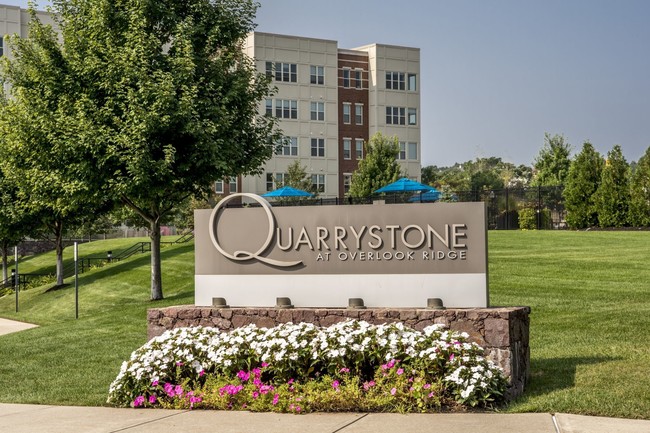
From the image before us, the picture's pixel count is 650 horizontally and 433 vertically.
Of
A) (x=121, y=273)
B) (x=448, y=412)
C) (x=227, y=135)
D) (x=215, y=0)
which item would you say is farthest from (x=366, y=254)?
(x=121, y=273)

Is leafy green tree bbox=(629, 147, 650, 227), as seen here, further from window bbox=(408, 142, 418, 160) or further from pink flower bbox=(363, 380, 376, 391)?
window bbox=(408, 142, 418, 160)

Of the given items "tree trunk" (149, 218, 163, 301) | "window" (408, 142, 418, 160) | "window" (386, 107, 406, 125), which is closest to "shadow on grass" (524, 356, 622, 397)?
"tree trunk" (149, 218, 163, 301)

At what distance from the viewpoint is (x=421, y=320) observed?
423 inches

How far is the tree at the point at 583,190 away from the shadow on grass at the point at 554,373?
34.5 metres

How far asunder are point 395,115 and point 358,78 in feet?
15.8

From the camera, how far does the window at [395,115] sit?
81.4 metres

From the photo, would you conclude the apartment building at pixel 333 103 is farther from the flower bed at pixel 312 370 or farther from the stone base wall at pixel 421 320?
the flower bed at pixel 312 370

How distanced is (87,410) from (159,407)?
878mm

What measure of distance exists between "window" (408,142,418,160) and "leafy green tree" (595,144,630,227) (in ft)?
125

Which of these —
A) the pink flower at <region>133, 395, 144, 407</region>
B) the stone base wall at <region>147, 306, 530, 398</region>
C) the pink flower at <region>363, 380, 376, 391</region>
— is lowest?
the pink flower at <region>133, 395, 144, 407</region>

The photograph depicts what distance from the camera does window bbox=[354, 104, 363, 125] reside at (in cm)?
8100

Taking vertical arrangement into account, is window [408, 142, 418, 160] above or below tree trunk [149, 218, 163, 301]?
above

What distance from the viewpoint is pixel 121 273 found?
4019 cm

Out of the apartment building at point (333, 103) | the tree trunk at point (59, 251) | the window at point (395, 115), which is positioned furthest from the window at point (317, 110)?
the tree trunk at point (59, 251)
